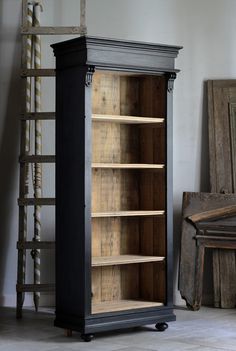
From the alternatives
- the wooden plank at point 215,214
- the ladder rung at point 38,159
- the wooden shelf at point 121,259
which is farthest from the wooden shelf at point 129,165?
the wooden plank at point 215,214

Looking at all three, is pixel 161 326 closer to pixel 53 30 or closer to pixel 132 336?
pixel 132 336

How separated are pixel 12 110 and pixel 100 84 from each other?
123cm

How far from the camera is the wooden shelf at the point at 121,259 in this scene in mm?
5355

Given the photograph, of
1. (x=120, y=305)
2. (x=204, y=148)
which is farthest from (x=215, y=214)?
(x=120, y=305)

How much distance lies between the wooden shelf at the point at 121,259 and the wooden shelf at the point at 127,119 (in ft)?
3.37

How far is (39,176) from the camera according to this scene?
6.38 m

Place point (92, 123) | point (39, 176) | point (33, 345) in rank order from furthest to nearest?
point (39, 176)
point (92, 123)
point (33, 345)

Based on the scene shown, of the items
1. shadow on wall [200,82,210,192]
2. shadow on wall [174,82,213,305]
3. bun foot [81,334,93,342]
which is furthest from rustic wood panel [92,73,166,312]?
shadow on wall [200,82,210,192]

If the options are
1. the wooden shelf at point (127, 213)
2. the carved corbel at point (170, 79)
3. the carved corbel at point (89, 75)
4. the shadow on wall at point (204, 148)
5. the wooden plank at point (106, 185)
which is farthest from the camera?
the shadow on wall at point (204, 148)

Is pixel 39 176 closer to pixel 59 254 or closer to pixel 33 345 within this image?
pixel 59 254

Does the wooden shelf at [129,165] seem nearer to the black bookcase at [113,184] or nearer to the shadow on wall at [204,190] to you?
the black bookcase at [113,184]

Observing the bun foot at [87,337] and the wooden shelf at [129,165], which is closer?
the bun foot at [87,337]

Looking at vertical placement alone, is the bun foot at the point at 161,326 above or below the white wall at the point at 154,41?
below

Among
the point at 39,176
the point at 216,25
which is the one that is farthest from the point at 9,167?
the point at 216,25
